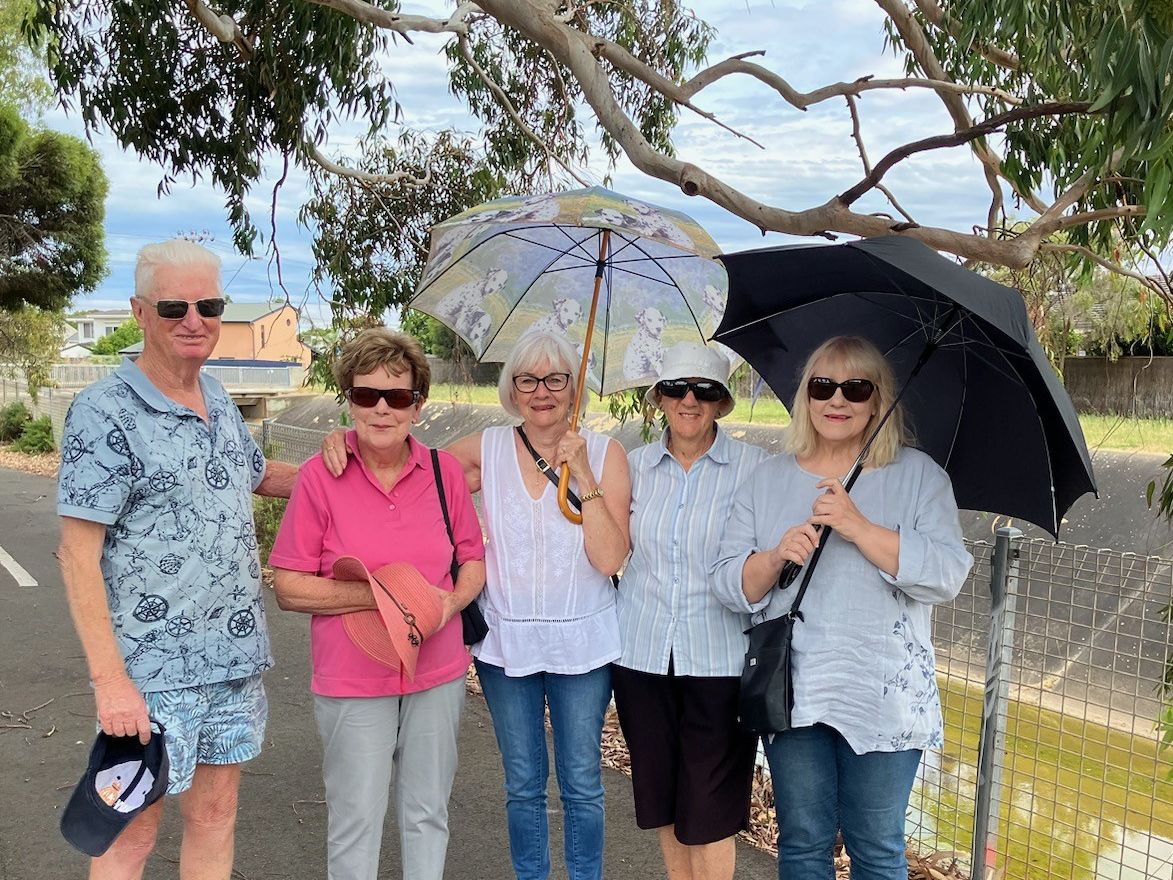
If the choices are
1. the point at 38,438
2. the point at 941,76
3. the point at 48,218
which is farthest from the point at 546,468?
the point at 38,438

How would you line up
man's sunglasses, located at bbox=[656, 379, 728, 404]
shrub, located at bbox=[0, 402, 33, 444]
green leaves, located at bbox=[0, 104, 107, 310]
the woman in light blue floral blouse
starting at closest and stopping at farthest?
the woman in light blue floral blouse < man's sunglasses, located at bbox=[656, 379, 728, 404] < green leaves, located at bbox=[0, 104, 107, 310] < shrub, located at bbox=[0, 402, 33, 444]

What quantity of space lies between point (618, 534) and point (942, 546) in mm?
877

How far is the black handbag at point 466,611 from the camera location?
111 inches

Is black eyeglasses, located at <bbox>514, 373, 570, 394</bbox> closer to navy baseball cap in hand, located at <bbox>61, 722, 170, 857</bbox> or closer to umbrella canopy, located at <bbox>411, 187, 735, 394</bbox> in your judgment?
umbrella canopy, located at <bbox>411, 187, 735, 394</bbox>

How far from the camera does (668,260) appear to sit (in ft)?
10.9

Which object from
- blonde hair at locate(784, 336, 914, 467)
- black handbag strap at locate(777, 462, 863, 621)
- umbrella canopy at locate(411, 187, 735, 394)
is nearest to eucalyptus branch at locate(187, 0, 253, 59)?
umbrella canopy at locate(411, 187, 735, 394)

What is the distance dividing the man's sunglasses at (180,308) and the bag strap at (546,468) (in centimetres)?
92

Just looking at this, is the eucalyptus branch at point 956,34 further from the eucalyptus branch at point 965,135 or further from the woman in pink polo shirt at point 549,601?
the woman in pink polo shirt at point 549,601

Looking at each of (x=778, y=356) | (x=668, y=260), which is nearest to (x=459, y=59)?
(x=668, y=260)

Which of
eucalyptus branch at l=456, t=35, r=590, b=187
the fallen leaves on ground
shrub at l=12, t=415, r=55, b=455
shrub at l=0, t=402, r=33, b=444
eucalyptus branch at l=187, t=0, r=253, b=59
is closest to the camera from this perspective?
eucalyptus branch at l=187, t=0, r=253, b=59

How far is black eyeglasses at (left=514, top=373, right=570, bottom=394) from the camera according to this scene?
2869mm

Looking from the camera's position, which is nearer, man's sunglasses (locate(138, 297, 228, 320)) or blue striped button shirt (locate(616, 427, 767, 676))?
man's sunglasses (locate(138, 297, 228, 320))

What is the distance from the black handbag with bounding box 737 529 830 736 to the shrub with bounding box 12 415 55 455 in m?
24.0

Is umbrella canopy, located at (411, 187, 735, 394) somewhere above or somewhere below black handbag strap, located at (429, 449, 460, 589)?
above
